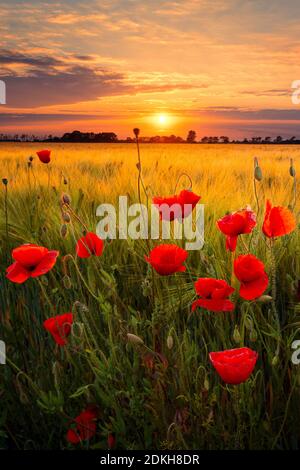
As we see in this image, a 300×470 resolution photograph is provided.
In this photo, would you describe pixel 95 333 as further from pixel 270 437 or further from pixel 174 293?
pixel 270 437

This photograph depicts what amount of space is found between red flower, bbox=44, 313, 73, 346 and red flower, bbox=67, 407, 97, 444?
162mm

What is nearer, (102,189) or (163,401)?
(163,401)

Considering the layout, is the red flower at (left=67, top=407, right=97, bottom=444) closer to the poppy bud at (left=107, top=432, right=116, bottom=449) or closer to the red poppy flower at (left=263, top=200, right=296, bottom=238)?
the poppy bud at (left=107, top=432, right=116, bottom=449)

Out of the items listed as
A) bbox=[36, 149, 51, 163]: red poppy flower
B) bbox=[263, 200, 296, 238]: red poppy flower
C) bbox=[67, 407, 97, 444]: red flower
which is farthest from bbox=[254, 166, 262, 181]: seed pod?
bbox=[36, 149, 51, 163]: red poppy flower

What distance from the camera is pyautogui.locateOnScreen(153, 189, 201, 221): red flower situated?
4.72 feet

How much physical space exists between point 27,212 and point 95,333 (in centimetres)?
100

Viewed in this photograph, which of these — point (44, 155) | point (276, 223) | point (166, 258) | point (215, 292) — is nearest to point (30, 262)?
point (166, 258)

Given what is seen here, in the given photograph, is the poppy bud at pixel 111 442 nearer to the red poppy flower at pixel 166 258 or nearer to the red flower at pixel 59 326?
the red flower at pixel 59 326

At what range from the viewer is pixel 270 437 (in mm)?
1196

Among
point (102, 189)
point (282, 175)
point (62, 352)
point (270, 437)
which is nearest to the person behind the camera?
point (270, 437)

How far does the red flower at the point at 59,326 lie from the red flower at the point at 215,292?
291 millimetres

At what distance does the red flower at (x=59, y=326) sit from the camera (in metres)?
1.19

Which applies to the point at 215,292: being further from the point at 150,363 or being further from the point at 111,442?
the point at 111,442

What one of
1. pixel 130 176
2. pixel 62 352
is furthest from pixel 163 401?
pixel 130 176
